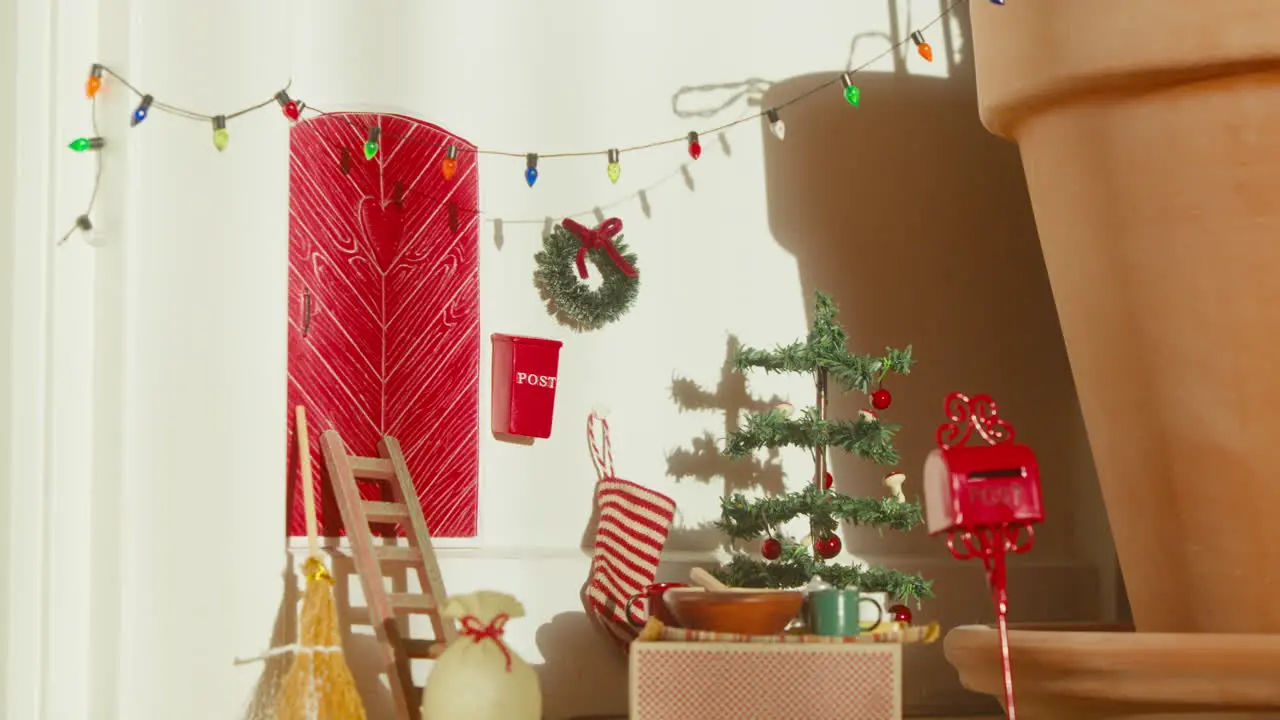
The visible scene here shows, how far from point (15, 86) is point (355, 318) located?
0.48m

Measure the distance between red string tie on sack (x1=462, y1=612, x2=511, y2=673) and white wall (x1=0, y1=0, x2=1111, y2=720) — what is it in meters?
0.33

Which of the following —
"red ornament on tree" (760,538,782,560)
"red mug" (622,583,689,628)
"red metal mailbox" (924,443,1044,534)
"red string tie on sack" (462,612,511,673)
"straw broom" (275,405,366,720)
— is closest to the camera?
"red metal mailbox" (924,443,1044,534)

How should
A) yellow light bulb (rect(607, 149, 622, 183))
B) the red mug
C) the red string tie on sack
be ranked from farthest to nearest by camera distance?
yellow light bulb (rect(607, 149, 622, 183)), the red mug, the red string tie on sack

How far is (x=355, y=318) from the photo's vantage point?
1.91 m

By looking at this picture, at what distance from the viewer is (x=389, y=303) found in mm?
1935

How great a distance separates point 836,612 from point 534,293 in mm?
744

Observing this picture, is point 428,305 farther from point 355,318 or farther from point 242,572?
point 242,572

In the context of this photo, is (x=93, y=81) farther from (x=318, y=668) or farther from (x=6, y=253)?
(x=318, y=668)

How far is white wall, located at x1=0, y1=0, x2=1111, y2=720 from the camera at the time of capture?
1.69 meters

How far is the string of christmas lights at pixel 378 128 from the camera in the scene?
172 cm

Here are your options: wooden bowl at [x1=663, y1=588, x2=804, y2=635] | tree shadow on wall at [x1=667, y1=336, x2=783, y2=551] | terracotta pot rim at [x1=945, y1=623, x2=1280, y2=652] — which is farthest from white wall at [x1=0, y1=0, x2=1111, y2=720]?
terracotta pot rim at [x1=945, y1=623, x2=1280, y2=652]

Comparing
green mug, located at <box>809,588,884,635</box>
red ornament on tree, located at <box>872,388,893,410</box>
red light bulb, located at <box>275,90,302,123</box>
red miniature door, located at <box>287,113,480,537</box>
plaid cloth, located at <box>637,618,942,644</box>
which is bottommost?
plaid cloth, located at <box>637,618,942,644</box>

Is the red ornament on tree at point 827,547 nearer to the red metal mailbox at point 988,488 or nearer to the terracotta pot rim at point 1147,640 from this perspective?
the terracotta pot rim at point 1147,640

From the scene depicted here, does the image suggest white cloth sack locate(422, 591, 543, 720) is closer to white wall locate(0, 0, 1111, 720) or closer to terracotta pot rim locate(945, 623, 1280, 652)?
white wall locate(0, 0, 1111, 720)
